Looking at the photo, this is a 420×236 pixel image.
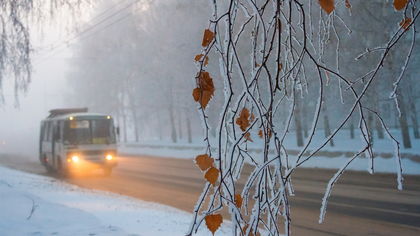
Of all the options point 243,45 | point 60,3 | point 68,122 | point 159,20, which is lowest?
point 68,122

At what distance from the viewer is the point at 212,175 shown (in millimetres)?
1210

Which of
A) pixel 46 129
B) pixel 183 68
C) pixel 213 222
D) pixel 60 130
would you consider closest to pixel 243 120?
pixel 213 222

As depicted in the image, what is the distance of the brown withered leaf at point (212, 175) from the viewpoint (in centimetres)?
121

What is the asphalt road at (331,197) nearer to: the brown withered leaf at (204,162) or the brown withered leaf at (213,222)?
the brown withered leaf at (213,222)

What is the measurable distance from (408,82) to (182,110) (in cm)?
1915

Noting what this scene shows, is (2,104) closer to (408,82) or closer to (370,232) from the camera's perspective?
(370,232)

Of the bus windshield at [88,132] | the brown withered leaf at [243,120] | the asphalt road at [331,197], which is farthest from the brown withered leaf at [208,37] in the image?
the bus windshield at [88,132]

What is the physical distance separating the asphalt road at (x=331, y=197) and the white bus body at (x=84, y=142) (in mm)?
604

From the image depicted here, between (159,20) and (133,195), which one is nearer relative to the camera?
(133,195)

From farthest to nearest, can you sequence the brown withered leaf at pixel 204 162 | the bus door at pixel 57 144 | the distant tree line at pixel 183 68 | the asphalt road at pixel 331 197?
the distant tree line at pixel 183 68, the bus door at pixel 57 144, the asphalt road at pixel 331 197, the brown withered leaf at pixel 204 162

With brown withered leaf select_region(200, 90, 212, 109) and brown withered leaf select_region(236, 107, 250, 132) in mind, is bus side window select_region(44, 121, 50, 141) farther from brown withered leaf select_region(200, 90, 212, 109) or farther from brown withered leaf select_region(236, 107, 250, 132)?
brown withered leaf select_region(200, 90, 212, 109)

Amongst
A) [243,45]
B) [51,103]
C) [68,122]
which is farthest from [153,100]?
[51,103]

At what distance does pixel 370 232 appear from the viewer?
19.2 feet

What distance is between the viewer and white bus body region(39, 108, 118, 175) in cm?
1437
